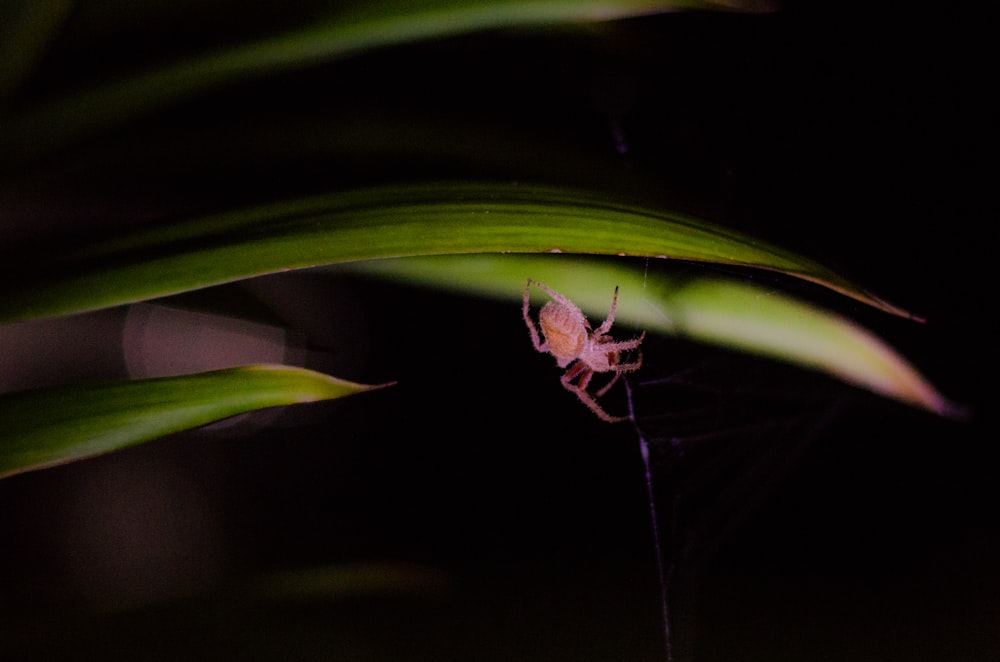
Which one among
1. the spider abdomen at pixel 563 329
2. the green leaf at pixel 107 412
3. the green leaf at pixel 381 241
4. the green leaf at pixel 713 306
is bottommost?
the green leaf at pixel 107 412

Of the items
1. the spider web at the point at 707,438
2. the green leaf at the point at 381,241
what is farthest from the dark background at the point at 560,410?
the green leaf at the point at 381,241

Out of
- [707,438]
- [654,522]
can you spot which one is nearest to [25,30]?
[654,522]

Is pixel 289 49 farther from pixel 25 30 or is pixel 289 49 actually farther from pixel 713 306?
pixel 713 306

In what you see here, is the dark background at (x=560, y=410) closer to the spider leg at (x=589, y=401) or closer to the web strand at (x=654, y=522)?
the web strand at (x=654, y=522)

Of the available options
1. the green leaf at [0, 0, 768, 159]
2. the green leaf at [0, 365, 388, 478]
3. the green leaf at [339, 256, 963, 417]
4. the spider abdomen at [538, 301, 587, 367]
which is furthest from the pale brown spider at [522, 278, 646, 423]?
the green leaf at [0, 365, 388, 478]

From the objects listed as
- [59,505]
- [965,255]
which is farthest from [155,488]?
[965,255]

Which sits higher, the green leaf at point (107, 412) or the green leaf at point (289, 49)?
the green leaf at point (289, 49)

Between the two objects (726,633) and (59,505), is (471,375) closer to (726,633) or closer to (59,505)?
(726,633)

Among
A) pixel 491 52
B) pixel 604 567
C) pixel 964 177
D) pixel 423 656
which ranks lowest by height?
pixel 423 656
